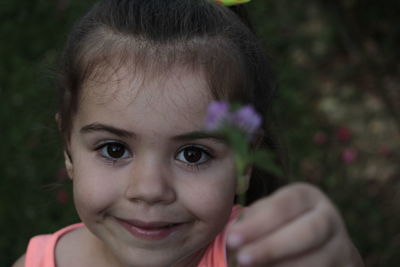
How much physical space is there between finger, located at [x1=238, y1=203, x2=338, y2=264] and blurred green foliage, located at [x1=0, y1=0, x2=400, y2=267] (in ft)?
3.23

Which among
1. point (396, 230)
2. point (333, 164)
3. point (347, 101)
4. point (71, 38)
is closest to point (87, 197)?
point (71, 38)

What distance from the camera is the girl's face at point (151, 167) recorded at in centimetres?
113

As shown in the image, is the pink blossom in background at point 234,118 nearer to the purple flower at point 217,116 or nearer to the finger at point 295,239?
the purple flower at point 217,116

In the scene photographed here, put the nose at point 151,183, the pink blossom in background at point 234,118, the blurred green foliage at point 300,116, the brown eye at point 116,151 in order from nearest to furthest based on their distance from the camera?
the pink blossom in background at point 234,118
the nose at point 151,183
the brown eye at point 116,151
the blurred green foliage at point 300,116

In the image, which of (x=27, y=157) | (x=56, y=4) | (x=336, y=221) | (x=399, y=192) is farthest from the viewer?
(x=56, y=4)

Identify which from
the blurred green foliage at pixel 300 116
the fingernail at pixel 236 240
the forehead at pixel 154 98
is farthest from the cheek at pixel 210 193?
the blurred green foliage at pixel 300 116

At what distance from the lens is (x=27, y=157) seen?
7.65 feet

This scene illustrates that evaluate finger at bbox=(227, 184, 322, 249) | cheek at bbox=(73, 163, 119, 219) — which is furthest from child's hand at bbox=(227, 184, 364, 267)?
cheek at bbox=(73, 163, 119, 219)

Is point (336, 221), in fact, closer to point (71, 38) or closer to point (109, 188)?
point (109, 188)

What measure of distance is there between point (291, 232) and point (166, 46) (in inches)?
23.4

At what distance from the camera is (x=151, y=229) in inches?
47.4

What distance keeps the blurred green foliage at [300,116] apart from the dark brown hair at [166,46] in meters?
0.29

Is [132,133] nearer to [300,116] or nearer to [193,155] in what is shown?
[193,155]

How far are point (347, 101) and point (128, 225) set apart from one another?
79.4 inches
